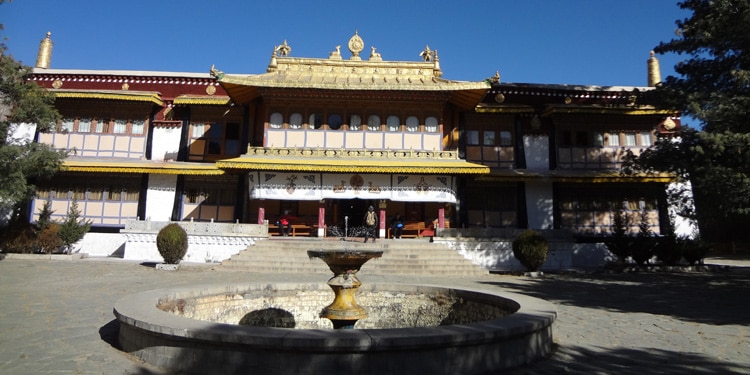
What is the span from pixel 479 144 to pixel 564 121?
4.44 m

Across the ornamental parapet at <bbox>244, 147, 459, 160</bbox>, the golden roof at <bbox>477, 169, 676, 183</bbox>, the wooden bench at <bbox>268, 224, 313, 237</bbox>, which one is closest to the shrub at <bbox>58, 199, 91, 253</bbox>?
the ornamental parapet at <bbox>244, 147, 459, 160</bbox>

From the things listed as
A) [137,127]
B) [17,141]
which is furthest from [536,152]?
[17,141]

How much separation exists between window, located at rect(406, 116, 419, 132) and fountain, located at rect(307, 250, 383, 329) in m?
14.4

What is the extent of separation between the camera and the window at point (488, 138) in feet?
74.8

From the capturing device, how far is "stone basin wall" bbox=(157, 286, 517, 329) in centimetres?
820

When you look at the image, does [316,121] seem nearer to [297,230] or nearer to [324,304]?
[297,230]

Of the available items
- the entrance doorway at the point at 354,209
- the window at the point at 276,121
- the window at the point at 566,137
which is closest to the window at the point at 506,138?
the window at the point at 566,137

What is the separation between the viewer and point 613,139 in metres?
22.8

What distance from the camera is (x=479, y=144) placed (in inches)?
896

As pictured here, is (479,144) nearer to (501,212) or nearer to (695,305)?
(501,212)

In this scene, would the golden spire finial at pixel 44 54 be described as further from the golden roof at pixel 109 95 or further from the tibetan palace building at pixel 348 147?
the golden roof at pixel 109 95

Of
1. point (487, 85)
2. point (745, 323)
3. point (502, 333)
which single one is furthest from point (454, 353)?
point (487, 85)

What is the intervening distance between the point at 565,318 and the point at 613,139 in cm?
1742

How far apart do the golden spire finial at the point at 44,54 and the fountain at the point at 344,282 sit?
1039 inches
